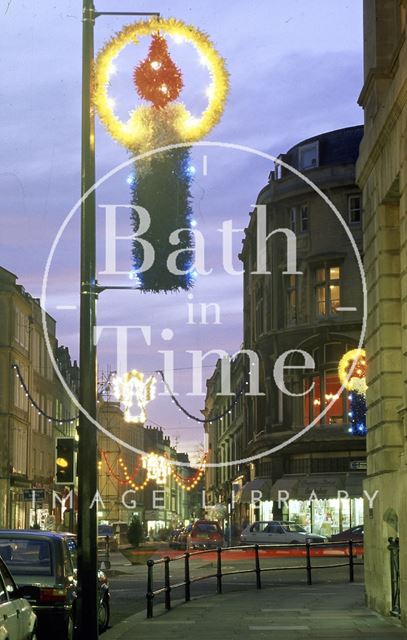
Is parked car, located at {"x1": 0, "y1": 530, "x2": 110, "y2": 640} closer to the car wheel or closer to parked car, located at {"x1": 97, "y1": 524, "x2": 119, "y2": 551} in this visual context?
the car wheel

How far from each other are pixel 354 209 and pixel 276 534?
689 inches

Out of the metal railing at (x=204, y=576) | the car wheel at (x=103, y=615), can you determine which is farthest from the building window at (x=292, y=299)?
the car wheel at (x=103, y=615)

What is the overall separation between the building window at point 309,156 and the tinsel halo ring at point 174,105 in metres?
49.3

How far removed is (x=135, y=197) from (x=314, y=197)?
1861 inches

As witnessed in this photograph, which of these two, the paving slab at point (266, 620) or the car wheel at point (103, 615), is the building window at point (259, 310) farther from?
the car wheel at point (103, 615)

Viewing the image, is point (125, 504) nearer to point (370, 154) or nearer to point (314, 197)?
point (314, 197)

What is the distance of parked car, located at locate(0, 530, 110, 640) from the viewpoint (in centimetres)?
1444

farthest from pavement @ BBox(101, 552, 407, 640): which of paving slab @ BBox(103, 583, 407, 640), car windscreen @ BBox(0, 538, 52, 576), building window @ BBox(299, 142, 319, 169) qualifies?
building window @ BBox(299, 142, 319, 169)

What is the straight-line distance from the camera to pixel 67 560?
15625mm

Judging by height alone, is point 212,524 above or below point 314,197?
below

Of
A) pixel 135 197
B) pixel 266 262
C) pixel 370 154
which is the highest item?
pixel 266 262

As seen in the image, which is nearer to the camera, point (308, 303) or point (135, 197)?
point (135, 197)

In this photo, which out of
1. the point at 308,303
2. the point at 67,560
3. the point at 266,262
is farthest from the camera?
the point at 266,262

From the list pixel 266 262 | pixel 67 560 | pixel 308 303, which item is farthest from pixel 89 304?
A: pixel 266 262
